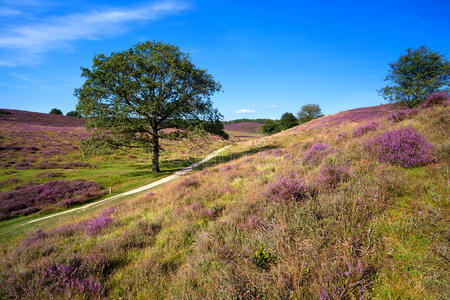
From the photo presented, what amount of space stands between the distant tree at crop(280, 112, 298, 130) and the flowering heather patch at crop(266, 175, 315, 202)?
217ft

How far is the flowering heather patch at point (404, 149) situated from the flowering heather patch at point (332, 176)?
1683mm

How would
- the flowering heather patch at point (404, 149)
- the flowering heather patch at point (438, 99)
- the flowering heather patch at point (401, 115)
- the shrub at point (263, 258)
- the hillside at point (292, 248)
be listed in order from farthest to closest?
1. the flowering heather patch at point (438, 99)
2. the flowering heather patch at point (401, 115)
3. the flowering heather patch at point (404, 149)
4. the shrub at point (263, 258)
5. the hillside at point (292, 248)

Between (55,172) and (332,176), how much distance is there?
30.2 m

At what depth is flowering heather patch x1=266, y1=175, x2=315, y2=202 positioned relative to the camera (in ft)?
15.5

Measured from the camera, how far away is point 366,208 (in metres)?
3.67

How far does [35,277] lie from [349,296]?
534cm

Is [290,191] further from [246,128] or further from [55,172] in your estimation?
[246,128]

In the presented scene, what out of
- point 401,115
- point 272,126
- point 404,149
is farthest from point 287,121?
point 404,149

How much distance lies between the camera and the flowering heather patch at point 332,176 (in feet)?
16.5

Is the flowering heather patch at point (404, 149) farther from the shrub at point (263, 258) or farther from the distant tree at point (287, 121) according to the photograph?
the distant tree at point (287, 121)

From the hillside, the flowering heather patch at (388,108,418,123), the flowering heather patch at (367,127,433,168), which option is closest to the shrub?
the hillside

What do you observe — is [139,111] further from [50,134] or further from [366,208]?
[50,134]

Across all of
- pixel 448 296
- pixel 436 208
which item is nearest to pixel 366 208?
pixel 436 208

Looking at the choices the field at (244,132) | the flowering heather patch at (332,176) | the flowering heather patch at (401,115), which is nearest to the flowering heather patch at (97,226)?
the flowering heather patch at (332,176)
